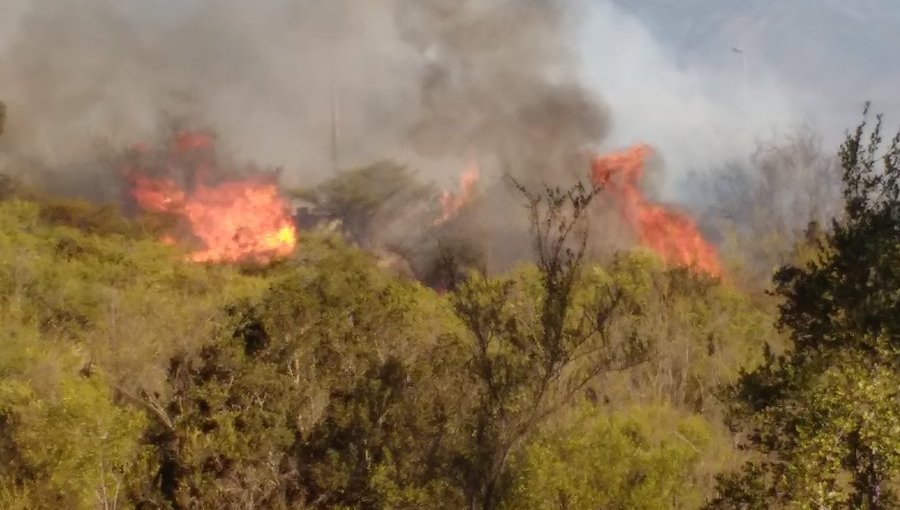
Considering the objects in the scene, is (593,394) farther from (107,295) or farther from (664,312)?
(107,295)

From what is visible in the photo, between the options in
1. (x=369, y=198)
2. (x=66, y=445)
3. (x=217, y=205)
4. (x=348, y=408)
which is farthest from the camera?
(x=369, y=198)

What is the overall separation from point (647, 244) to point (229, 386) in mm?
33900

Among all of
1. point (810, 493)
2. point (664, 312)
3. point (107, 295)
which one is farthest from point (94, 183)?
point (810, 493)

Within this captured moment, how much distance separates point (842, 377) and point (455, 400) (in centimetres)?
696

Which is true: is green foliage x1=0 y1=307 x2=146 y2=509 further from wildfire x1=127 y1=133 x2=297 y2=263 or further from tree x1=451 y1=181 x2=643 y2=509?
wildfire x1=127 y1=133 x2=297 y2=263

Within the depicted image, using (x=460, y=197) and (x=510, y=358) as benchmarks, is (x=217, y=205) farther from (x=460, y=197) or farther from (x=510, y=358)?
(x=510, y=358)

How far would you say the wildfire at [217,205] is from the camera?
176 ft

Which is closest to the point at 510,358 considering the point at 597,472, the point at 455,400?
the point at 455,400

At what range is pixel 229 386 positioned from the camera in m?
16.9

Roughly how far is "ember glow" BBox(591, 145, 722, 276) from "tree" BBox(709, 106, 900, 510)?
3355 cm

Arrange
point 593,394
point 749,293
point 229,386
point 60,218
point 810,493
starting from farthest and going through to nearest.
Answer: point 60,218 < point 749,293 < point 593,394 < point 229,386 < point 810,493

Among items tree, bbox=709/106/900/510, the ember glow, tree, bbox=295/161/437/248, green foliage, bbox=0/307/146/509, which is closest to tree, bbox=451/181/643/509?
tree, bbox=709/106/900/510

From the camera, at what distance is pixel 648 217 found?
5006 cm

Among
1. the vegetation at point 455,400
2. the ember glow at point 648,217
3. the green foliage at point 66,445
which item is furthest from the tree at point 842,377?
the ember glow at point 648,217
